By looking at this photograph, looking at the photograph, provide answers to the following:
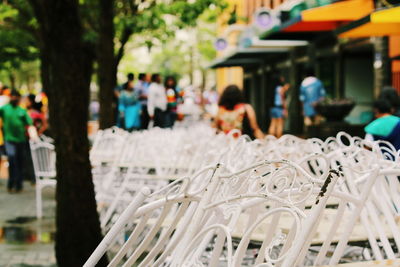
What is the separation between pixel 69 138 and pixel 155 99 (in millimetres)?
13295

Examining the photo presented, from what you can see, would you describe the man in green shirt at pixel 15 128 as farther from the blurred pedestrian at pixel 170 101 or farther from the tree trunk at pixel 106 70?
the blurred pedestrian at pixel 170 101

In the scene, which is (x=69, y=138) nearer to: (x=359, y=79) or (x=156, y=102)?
(x=156, y=102)

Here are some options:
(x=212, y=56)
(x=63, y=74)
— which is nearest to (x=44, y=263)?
(x=63, y=74)

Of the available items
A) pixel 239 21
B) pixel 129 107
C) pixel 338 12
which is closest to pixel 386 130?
pixel 338 12

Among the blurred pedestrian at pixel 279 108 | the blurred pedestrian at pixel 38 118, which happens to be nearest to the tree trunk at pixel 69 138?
the blurred pedestrian at pixel 38 118

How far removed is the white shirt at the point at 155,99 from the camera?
18.8 metres

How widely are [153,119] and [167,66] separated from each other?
5474 cm

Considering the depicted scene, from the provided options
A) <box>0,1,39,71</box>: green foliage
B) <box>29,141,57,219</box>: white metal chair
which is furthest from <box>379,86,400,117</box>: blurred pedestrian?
<box>0,1,39,71</box>: green foliage

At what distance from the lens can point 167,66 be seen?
73812 mm

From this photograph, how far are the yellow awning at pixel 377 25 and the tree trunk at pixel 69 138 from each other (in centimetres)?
664

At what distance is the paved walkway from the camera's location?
7.18 metres

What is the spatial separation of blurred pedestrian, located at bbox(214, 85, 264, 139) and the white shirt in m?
8.61

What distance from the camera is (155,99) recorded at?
19109 mm

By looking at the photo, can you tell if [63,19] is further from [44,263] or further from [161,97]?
[161,97]
